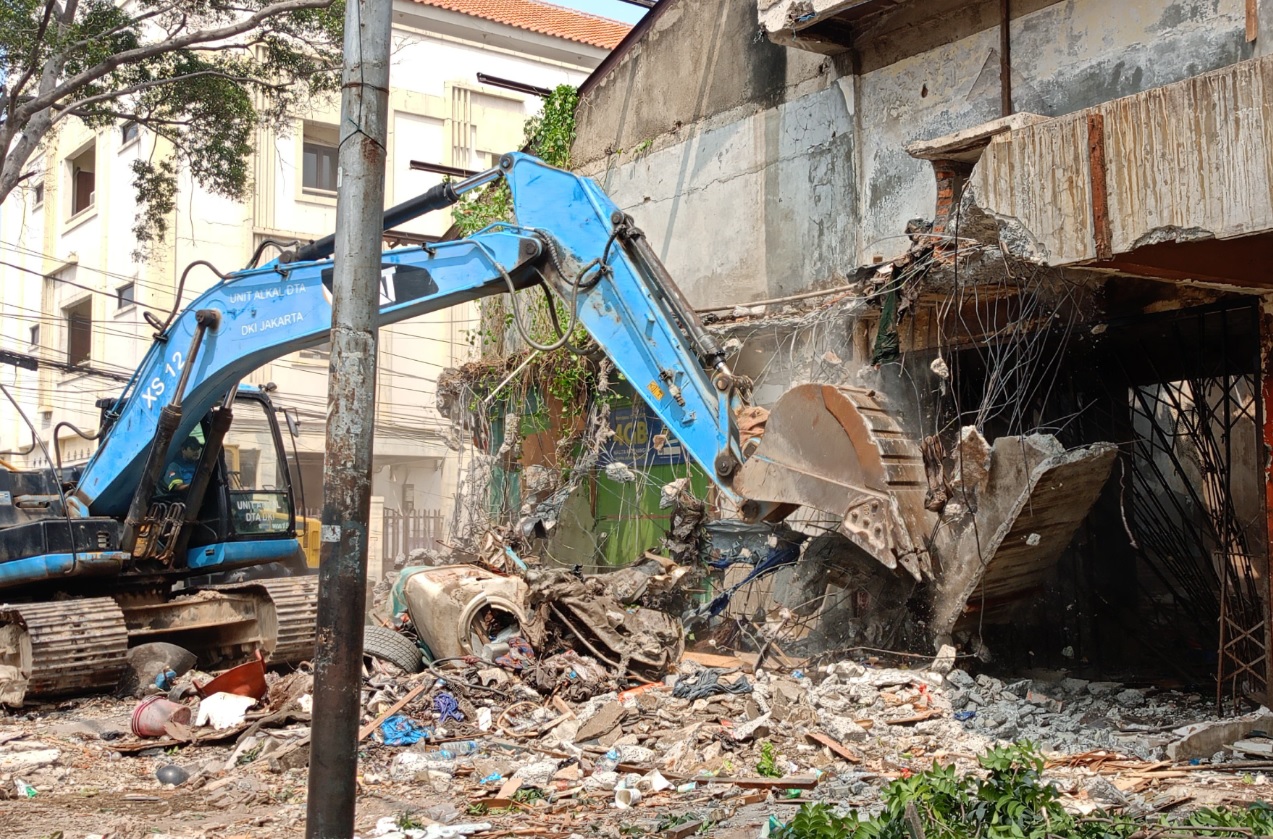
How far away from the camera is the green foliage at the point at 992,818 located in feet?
14.0

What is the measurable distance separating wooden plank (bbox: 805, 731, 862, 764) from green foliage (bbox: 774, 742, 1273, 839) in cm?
229

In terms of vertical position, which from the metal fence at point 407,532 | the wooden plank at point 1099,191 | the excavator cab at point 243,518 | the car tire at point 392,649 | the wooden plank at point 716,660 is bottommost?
the wooden plank at point 716,660

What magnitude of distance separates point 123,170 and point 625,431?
724 inches

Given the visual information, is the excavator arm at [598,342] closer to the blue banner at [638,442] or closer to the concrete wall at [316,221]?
the blue banner at [638,442]

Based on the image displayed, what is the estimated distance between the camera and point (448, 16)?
85.3 feet

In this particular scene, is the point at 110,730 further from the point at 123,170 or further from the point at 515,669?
the point at 123,170

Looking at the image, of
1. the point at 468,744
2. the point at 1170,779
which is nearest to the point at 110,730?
the point at 468,744

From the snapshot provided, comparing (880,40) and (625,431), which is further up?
(880,40)

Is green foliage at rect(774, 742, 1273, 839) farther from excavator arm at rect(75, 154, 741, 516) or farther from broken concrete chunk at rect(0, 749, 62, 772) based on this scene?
broken concrete chunk at rect(0, 749, 62, 772)

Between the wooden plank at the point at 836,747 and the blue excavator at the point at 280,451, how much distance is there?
1249 millimetres

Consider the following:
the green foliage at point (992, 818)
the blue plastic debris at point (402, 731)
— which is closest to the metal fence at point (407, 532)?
the blue plastic debris at point (402, 731)

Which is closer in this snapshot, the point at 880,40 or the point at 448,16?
the point at 880,40

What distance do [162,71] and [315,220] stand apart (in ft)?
41.4

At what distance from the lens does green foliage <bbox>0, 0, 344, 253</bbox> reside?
1179 cm
